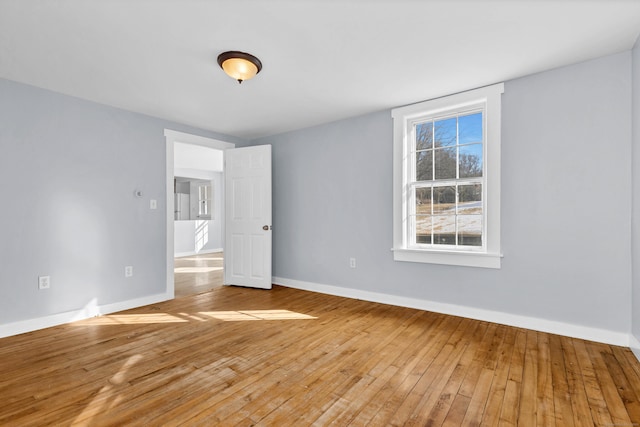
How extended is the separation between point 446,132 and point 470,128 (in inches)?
10.1

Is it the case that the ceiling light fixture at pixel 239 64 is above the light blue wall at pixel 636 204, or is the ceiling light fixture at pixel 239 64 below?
above

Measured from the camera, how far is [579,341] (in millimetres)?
2646

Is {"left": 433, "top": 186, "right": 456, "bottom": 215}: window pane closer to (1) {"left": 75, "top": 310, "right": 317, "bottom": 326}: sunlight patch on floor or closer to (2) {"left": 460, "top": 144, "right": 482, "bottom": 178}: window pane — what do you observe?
(2) {"left": 460, "top": 144, "right": 482, "bottom": 178}: window pane

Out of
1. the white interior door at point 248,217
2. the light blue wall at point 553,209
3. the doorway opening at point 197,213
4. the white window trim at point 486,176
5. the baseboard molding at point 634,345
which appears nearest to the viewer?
the baseboard molding at point 634,345

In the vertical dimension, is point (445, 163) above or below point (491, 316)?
above

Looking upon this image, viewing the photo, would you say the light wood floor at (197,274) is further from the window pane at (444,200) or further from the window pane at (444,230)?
the window pane at (444,200)

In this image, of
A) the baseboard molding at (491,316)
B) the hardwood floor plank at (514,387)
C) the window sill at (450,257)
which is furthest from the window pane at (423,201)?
the hardwood floor plank at (514,387)

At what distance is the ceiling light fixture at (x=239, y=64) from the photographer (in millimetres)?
2466

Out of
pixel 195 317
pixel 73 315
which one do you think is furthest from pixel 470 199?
pixel 73 315

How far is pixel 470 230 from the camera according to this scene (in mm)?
3367

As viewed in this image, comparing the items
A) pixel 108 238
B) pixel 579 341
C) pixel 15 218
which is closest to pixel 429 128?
pixel 579 341

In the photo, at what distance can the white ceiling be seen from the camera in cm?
198

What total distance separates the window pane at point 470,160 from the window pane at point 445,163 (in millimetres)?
85

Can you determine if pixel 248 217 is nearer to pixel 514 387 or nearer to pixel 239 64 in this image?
pixel 239 64
